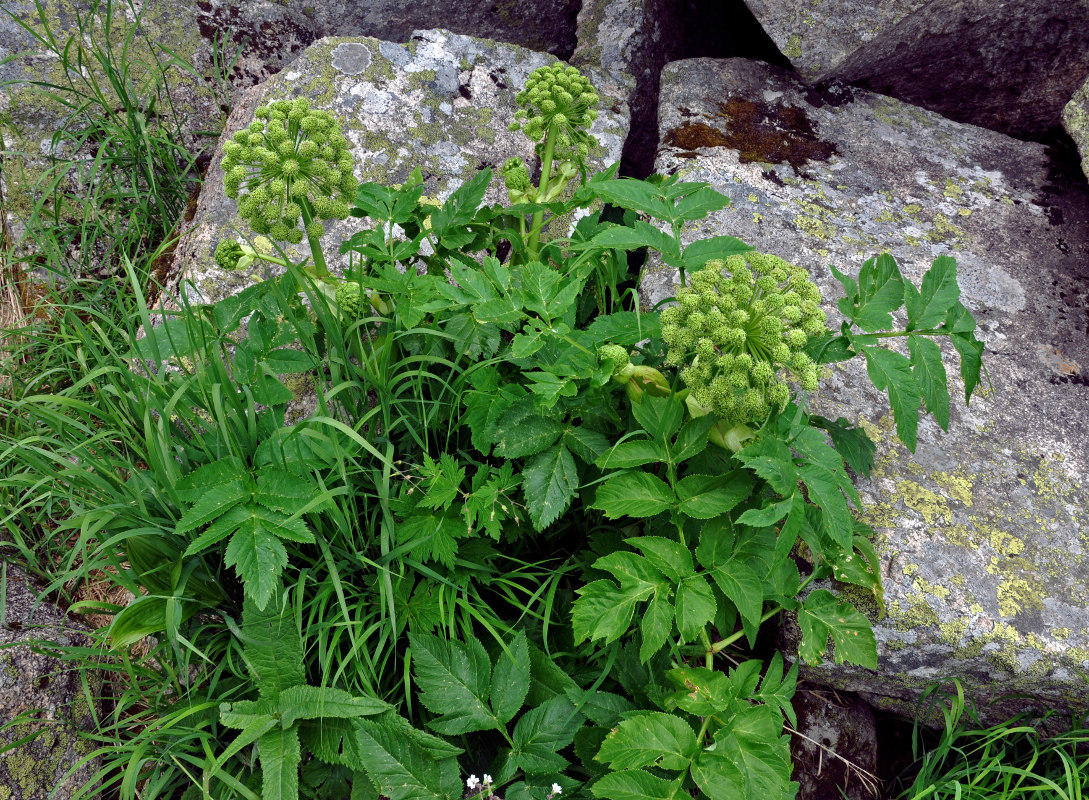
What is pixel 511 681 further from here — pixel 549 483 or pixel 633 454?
pixel 633 454

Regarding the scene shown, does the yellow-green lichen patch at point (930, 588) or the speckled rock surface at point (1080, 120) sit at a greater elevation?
the speckled rock surface at point (1080, 120)

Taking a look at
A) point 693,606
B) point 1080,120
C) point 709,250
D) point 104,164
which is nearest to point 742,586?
point 693,606

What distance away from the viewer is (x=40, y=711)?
207 cm

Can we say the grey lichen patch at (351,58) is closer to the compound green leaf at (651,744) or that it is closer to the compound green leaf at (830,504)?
the compound green leaf at (830,504)

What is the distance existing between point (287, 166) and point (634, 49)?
2.42 m

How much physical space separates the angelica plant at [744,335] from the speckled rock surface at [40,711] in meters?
1.81

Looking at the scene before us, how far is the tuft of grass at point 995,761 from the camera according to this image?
204 centimetres

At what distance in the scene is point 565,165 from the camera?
7.97ft

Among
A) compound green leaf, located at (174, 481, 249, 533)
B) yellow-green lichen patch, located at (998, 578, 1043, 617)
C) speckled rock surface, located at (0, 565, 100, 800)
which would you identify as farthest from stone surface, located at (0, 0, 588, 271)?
yellow-green lichen patch, located at (998, 578, 1043, 617)

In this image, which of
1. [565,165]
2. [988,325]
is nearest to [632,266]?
[565,165]

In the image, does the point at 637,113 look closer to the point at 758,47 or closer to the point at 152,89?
the point at 758,47

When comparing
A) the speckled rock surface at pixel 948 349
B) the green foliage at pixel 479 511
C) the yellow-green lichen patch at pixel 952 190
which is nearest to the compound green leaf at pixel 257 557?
the green foliage at pixel 479 511

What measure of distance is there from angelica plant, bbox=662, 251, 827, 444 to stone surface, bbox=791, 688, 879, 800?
109cm

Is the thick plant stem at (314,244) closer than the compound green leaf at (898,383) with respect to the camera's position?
No
